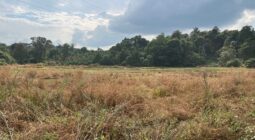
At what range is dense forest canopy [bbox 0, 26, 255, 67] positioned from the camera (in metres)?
71.2

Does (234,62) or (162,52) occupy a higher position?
(162,52)

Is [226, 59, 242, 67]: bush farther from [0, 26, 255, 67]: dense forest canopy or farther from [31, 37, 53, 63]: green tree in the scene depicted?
[31, 37, 53, 63]: green tree

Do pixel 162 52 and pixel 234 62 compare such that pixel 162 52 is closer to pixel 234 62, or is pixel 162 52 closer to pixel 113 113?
pixel 234 62

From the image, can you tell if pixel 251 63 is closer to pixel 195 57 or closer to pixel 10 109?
pixel 195 57

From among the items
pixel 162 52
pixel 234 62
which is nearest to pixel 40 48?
pixel 162 52

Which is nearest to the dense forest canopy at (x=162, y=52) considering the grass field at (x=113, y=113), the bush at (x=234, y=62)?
the bush at (x=234, y=62)

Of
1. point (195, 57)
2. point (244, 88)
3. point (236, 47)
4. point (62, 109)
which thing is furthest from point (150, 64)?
point (62, 109)

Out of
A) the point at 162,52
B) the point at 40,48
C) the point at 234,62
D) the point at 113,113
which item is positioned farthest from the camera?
the point at 40,48

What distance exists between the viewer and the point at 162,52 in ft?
239

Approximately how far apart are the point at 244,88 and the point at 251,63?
5070 cm

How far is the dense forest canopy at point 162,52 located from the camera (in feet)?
234

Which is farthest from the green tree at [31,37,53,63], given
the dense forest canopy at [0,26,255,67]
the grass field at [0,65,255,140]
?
the grass field at [0,65,255,140]

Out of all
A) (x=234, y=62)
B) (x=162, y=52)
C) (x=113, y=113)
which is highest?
(x=162, y=52)

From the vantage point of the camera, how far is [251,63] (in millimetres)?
61844
